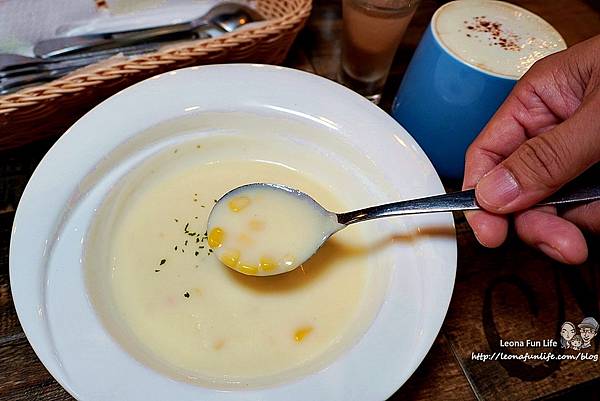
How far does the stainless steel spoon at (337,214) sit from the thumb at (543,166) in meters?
0.04

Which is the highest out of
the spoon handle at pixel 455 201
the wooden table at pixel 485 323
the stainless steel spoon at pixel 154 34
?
the stainless steel spoon at pixel 154 34

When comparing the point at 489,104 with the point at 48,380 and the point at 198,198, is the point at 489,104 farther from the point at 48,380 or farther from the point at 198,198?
the point at 48,380

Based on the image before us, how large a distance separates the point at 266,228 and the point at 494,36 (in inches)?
21.2

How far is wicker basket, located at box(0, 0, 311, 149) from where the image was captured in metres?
0.97

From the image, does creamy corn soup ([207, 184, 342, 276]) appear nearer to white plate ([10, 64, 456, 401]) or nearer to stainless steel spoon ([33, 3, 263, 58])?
white plate ([10, 64, 456, 401])

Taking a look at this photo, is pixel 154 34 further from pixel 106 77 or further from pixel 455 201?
pixel 455 201

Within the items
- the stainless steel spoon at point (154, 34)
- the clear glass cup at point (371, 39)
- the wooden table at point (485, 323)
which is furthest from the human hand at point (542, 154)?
the stainless steel spoon at point (154, 34)

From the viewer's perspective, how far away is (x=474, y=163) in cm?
93

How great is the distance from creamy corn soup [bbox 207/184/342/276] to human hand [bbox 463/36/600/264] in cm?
24

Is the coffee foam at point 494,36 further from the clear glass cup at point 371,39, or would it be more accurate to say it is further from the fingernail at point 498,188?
the fingernail at point 498,188

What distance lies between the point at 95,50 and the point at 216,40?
0.92 feet

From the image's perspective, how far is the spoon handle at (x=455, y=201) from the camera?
0.83 metres

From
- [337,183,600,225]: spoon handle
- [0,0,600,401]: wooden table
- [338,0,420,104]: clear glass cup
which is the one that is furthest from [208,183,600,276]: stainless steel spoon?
[338,0,420,104]: clear glass cup

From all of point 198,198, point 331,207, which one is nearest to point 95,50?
point 198,198
